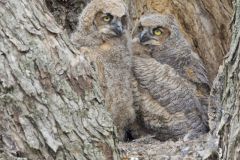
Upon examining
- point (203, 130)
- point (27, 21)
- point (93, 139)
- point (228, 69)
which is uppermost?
point (27, 21)

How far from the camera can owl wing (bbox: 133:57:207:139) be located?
5.26 meters

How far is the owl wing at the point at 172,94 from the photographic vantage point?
17.3ft

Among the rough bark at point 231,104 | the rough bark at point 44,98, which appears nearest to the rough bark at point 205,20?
the rough bark at point 44,98

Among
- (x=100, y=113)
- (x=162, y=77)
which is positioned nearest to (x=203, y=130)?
(x=162, y=77)

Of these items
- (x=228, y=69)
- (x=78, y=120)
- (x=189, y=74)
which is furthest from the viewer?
(x=189, y=74)

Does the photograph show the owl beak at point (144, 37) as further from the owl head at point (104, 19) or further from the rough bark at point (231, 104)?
the rough bark at point (231, 104)

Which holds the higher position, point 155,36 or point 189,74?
point 155,36

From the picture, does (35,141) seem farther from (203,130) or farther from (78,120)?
(203,130)

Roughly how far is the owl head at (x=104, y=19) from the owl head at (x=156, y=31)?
35 cm

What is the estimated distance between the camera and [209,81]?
596 cm

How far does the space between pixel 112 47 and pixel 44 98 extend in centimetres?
199

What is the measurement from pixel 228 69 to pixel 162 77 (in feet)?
7.35

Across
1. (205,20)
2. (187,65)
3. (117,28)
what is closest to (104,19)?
(117,28)

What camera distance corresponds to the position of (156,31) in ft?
18.6
